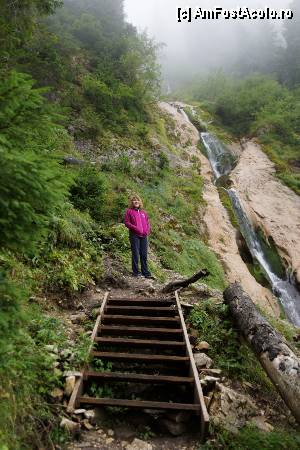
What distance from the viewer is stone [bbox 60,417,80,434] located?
4.00 m

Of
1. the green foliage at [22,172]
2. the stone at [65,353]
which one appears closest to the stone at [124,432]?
the stone at [65,353]

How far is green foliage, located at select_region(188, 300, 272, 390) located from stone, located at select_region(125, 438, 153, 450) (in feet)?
6.28

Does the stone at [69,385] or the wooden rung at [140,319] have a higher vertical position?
the stone at [69,385]

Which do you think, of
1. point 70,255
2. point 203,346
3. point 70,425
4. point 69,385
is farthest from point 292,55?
point 70,425

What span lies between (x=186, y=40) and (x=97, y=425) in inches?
3867

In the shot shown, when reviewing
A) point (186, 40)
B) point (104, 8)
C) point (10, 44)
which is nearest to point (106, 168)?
point (10, 44)

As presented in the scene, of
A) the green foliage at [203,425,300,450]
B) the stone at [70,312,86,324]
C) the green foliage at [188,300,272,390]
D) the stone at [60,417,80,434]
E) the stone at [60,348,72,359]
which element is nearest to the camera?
the green foliage at [203,425,300,450]

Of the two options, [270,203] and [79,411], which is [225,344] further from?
[270,203]

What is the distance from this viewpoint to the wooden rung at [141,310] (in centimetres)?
695

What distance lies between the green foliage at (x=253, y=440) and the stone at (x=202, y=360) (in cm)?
128

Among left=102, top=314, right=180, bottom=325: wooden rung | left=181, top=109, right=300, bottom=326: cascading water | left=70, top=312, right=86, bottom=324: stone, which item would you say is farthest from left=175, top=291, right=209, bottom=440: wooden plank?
left=181, top=109, right=300, bottom=326: cascading water

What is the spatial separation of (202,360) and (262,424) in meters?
1.23

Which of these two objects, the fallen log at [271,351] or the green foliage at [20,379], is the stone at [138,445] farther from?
the fallen log at [271,351]

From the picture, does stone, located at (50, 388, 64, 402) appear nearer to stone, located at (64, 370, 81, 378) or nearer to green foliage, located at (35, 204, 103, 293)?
stone, located at (64, 370, 81, 378)
